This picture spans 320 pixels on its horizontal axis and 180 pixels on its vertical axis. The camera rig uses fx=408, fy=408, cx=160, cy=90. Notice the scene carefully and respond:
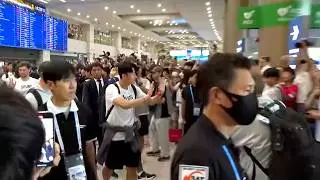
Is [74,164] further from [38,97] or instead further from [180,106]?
[180,106]

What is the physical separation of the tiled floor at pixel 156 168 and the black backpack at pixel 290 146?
3.41m

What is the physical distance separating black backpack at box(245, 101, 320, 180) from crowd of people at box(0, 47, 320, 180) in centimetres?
15

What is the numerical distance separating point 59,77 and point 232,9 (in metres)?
13.8

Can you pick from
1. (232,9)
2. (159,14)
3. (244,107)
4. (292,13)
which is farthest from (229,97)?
(159,14)

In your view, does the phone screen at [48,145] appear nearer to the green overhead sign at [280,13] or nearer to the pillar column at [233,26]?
the green overhead sign at [280,13]

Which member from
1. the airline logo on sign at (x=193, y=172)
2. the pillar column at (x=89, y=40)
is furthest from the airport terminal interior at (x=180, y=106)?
the pillar column at (x=89, y=40)

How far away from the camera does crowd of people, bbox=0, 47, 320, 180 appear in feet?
2.93

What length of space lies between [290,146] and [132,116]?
2.23 meters

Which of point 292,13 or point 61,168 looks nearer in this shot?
point 61,168

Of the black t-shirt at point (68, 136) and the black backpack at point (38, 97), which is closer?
the black t-shirt at point (68, 136)

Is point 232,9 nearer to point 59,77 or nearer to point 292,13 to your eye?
point 292,13

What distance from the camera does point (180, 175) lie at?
1659 mm

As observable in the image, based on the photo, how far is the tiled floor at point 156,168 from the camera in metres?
6.32

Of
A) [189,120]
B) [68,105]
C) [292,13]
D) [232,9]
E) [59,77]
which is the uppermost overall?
[232,9]
